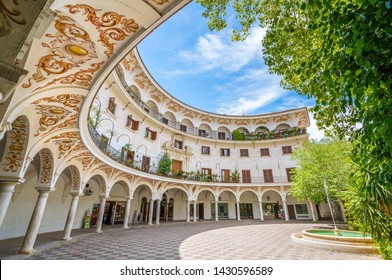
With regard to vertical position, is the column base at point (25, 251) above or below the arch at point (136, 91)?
below

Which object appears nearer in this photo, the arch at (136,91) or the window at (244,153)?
the arch at (136,91)

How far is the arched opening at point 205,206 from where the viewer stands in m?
22.2

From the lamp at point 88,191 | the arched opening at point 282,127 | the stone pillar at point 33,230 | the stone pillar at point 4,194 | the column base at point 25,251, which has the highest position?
the arched opening at point 282,127

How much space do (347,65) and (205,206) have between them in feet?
72.0

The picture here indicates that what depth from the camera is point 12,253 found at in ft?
20.2

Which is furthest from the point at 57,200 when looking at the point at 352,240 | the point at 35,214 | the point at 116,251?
the point at 352,240

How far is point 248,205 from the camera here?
23469mm

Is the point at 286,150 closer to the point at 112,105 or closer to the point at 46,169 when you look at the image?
the point at 112,105

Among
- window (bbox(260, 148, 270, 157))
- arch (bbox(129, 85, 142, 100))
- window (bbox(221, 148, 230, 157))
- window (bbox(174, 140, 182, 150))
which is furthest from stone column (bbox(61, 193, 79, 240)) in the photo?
window (bbox(260, 148, 270, 157))

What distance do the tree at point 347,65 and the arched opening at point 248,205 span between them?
17.4 m

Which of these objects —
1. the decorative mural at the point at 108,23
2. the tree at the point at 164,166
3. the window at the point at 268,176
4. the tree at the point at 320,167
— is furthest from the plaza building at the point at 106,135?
the tree at the point at 320,167

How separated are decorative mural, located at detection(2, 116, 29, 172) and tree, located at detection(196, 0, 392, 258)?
Answer: 6.69 m

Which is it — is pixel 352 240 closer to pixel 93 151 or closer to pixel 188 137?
pixel 93 151

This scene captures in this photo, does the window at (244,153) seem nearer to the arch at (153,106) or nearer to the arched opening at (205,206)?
the arched opening at (205,206)
